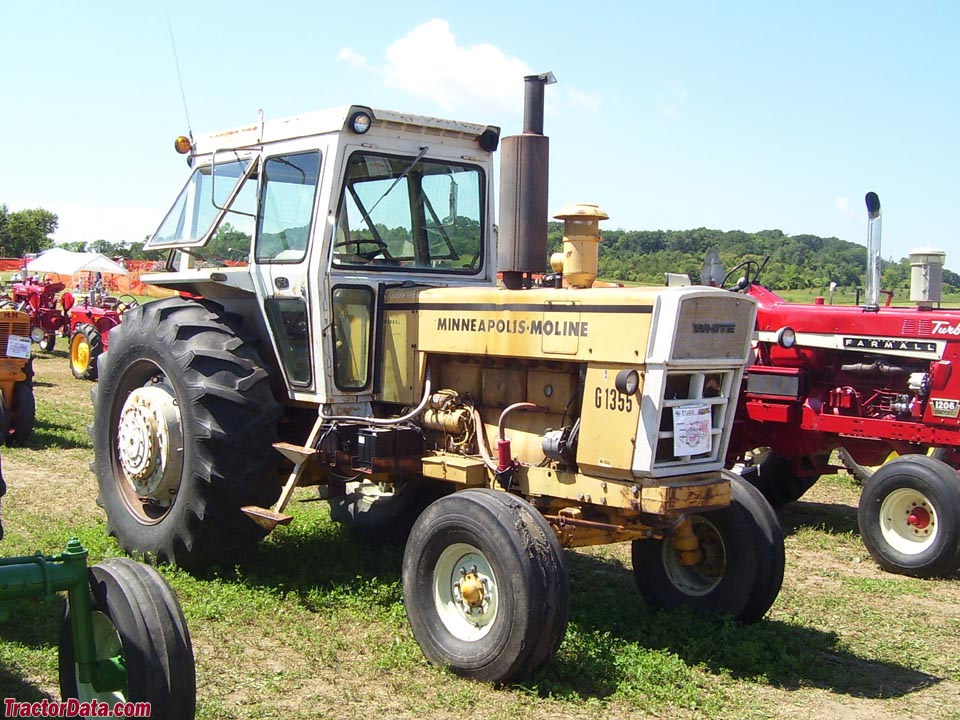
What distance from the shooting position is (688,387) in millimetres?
4875

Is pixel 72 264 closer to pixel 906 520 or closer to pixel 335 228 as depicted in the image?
pixel 335 228

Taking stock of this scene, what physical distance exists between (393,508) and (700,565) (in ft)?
7.25

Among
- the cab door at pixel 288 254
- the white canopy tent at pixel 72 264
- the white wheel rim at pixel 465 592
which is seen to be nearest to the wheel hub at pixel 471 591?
the white wheel rim at pixel 465 592

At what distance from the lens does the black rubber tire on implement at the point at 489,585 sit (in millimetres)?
4367

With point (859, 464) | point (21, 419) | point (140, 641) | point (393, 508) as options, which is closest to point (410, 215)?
point (393, 508)

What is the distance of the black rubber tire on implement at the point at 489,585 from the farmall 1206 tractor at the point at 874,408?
10.9ft

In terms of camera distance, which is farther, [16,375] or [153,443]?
[16,375]

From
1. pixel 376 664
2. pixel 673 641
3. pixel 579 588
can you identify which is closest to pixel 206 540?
pixel 376 664

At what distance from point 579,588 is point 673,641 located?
1016 mm

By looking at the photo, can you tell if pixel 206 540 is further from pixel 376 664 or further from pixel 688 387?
pixel 688 387

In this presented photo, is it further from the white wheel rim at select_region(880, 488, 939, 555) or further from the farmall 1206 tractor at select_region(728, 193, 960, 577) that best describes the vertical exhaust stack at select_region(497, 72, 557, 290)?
the white wheel rim at select_region(880, 488, 939, 555)

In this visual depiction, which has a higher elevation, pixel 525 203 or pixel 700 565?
pixel 525 203

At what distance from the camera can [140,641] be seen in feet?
10.6

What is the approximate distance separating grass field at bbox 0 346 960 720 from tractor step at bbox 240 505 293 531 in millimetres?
408
